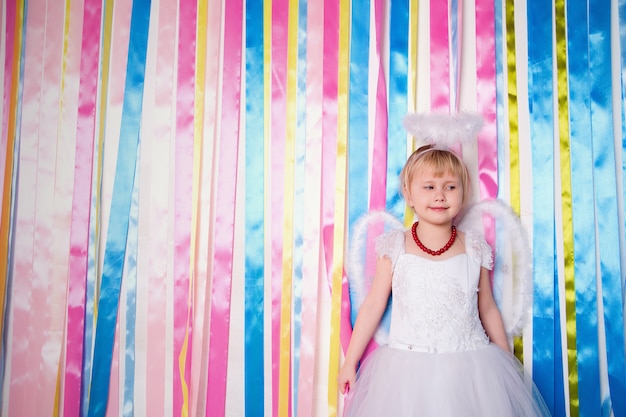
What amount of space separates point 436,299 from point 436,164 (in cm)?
41

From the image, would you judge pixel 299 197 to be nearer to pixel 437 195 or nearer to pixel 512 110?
pixel 437 195

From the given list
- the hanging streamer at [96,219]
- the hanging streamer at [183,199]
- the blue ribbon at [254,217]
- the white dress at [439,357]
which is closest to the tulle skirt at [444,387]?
the white dress at [439,357]

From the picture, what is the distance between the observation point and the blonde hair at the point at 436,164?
1.69 meters

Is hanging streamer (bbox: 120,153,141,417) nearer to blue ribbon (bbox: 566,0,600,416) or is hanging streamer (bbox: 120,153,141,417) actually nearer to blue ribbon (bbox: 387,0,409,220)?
blue ribbon (bbox: 387,0,409,220)

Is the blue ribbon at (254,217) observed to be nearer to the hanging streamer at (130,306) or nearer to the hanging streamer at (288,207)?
the hanging streamer at (288,207)

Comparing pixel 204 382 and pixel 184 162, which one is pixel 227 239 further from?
pixel 204 382

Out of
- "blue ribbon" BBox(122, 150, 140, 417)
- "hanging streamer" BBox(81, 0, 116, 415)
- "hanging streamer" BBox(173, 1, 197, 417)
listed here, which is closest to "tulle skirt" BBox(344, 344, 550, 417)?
"hanging streamer" BBox(173, 1, 197, 417)

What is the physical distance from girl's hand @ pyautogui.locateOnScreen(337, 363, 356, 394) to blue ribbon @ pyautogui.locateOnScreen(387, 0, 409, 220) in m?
0.53

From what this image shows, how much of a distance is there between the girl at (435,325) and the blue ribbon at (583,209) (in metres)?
0.21

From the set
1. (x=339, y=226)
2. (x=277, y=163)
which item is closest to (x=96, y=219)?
(x=277, y=163)

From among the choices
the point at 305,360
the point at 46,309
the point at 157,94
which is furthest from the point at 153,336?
the point at 157,94

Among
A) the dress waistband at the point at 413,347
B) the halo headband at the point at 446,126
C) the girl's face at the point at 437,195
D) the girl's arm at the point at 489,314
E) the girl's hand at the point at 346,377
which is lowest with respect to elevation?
the girl's hand at the point at 346,377

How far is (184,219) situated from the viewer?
196 centimetres

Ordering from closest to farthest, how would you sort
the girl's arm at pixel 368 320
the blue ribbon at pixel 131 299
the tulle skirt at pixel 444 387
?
the tulle skirt at pixel 444 387
the girl's arm at pixel 368 320
the blue ribbon at pixel 131 299
